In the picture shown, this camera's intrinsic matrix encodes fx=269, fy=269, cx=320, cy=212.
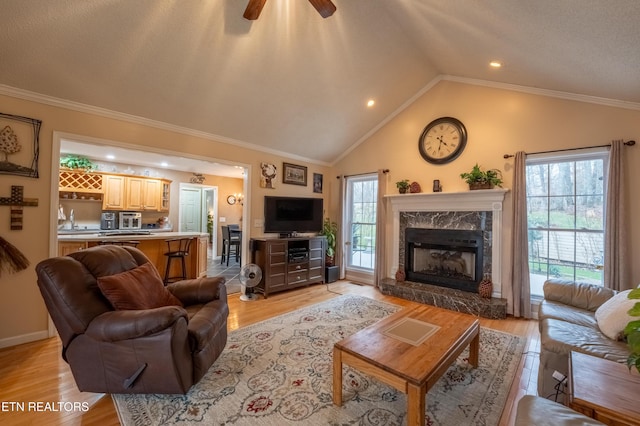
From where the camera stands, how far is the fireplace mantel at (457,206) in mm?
3742

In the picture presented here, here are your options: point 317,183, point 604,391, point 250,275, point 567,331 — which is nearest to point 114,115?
point 250,275

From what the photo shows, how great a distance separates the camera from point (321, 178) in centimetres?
565

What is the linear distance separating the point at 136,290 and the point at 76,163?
18.4ft

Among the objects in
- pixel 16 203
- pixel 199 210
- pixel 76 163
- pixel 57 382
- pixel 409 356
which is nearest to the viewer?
pixel 409 356

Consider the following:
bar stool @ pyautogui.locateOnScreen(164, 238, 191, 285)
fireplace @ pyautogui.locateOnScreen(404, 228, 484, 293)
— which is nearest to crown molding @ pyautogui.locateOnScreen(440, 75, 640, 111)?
fireplace @ pyautogui.locateOnScreen(404, 228, 484, 293)

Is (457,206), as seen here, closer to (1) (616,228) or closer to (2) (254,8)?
(1) (616,228)

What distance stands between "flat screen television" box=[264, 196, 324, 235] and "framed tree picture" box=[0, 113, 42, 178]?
2.79m

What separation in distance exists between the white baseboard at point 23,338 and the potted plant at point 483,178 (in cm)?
541

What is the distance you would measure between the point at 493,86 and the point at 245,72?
3.40 meters

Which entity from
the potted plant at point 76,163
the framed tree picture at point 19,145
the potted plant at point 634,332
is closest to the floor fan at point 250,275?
the framed tree picture at point 19,145

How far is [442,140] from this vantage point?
4289 mm

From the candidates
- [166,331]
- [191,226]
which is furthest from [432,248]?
[191,226]

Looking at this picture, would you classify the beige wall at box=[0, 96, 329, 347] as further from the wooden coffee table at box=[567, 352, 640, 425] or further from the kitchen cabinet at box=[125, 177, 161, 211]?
the wooden coffee table at box=[567, 352, 640, 425]

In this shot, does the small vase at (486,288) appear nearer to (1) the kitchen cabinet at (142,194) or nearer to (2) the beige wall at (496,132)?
(2) the beige wall at (496,132)
